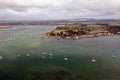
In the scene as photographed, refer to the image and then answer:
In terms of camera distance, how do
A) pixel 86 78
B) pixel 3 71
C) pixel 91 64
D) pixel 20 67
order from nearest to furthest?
pixel 86 78 < pixel 3 71 < pixel 20 67 < pixel 91 64

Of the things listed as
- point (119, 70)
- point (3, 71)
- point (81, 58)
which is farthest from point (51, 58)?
point (119, 70)

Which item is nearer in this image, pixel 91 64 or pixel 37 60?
pixel 91 64

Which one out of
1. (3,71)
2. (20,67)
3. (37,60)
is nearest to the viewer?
(3,71)

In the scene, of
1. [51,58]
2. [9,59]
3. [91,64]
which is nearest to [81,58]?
[91,64]

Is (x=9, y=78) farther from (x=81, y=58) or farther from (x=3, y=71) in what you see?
(x=81, y=58)

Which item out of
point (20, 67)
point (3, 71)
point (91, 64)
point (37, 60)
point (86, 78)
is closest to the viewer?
point (86, 78)

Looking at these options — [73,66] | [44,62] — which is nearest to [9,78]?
[44,62]

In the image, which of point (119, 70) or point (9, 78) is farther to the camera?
point (119, 70)

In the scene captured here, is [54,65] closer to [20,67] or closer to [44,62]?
[44,62]

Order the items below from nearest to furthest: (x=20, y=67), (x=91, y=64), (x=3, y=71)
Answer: (x=3, y=71) < (x=20, y=67) < (x=91, y=64)
